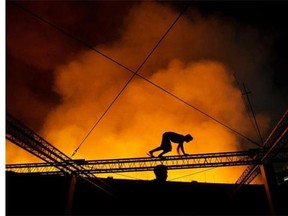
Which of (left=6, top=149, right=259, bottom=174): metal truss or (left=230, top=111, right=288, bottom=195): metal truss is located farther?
(left=6, top=149, right=259, bottom=174): metal truss

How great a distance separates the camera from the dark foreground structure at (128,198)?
48.9 ft

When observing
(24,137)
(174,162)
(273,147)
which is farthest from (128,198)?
(273,147)

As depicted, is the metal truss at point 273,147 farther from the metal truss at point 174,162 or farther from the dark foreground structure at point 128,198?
the dark foreground structure at point 128,198

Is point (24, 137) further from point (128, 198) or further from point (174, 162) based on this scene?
point (128, 198)

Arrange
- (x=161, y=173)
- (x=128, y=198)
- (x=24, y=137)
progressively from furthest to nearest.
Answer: (x=128, y=198)
(x=161, y=173)
(x=24, y=137)

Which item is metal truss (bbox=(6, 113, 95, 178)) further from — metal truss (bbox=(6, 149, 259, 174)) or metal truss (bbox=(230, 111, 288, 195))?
metal truss (bbox=(230, 111, 288, 195))

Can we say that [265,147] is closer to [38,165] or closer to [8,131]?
[8,131]

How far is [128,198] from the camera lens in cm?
1583

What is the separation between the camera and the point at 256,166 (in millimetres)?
11055

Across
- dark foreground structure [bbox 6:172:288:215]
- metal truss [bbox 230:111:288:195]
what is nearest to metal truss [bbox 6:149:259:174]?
metal truss [bbox 230:111:288:195]

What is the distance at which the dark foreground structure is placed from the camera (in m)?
14.9

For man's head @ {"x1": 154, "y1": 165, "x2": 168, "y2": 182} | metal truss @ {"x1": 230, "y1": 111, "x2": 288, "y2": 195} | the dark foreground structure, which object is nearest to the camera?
metal truss @ {"x1": 230, "y1": 111, "x2": 288, "y2": 195}

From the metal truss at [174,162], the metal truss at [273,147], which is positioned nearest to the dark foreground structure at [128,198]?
the metal truss at [174,162]

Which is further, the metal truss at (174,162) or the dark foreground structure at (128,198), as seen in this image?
the dark foreground structure at (128,198)
